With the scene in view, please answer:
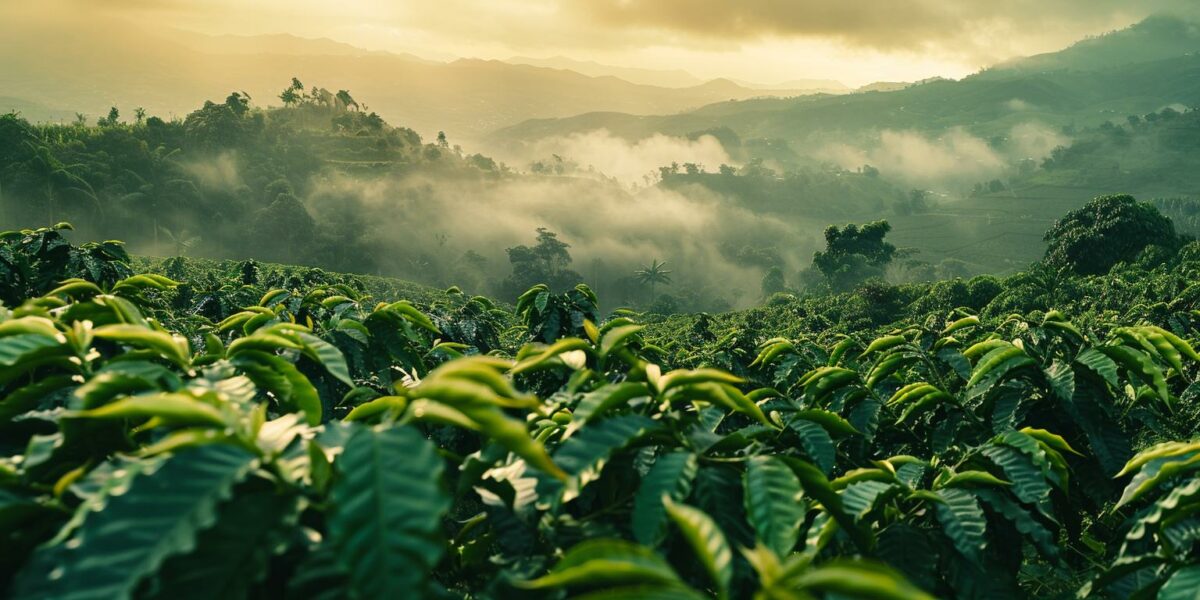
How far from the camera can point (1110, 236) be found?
47219 mm

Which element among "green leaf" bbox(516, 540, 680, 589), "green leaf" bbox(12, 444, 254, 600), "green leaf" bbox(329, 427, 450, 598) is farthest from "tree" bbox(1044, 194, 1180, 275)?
"green leaf" bbox(12, 444, 254, 600)

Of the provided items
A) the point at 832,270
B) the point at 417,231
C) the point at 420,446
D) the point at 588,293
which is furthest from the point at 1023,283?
the point at 417,231

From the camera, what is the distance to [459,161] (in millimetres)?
126562

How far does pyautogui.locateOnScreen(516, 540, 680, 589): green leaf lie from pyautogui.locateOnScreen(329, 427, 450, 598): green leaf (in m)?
0.17

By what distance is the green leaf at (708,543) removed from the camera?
97 centimetres

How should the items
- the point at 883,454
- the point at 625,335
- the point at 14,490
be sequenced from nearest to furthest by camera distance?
the point at 14,490 < the point at 625,335 < the point at 883,454

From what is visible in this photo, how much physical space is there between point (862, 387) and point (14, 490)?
7.83 feet

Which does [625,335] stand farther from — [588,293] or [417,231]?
[417,231]

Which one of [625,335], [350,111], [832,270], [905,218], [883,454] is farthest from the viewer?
[905,218]

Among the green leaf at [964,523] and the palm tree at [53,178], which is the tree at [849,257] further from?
the green leaf at [964,523]

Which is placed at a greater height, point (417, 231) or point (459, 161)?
point (459, 161)

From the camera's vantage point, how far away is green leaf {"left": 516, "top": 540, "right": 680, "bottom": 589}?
3.08 feet

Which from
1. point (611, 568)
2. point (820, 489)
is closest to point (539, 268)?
point (820, 489)

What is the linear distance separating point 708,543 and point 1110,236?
2249 inches
